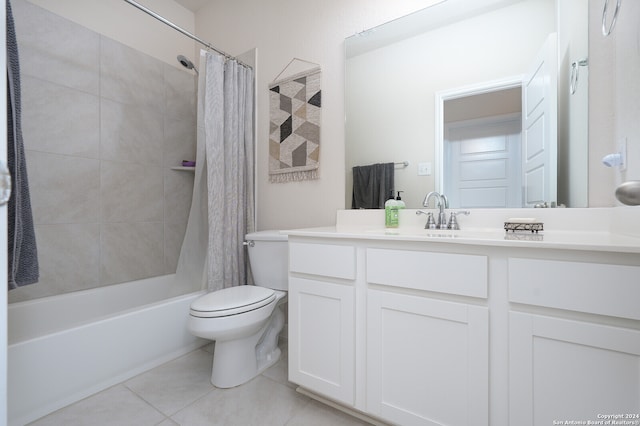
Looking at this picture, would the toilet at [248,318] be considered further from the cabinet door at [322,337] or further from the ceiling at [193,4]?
the ceiling at [193,4]

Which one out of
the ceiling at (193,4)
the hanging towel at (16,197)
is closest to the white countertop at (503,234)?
the hanging towel at (16,197)

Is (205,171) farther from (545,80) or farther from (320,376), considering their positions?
(545,80)

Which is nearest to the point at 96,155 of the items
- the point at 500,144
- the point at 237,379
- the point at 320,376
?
the point at 237,379

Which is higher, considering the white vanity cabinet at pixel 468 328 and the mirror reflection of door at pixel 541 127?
the mirror reflection of door at pixel 541 127

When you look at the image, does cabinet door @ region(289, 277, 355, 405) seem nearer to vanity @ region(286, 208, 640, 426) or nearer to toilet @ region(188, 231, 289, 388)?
vanity @ region(286, 208, 640, 426)

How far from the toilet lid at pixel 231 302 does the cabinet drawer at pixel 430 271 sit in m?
0.67

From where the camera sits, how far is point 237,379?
1.48 m

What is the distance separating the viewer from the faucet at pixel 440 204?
143 centimetres

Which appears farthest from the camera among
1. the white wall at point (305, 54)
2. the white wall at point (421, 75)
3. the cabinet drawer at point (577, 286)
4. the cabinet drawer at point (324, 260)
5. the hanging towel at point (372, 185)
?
the white wall at point (305, 54)

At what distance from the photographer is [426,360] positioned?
99cm

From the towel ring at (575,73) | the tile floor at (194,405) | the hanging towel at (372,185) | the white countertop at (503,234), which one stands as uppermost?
the towel ring at (575,73)

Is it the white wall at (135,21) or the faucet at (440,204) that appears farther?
the white wall at (135,21)

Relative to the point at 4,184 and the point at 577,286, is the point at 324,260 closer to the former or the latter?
the point at 577,286

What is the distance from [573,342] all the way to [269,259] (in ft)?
4.75
